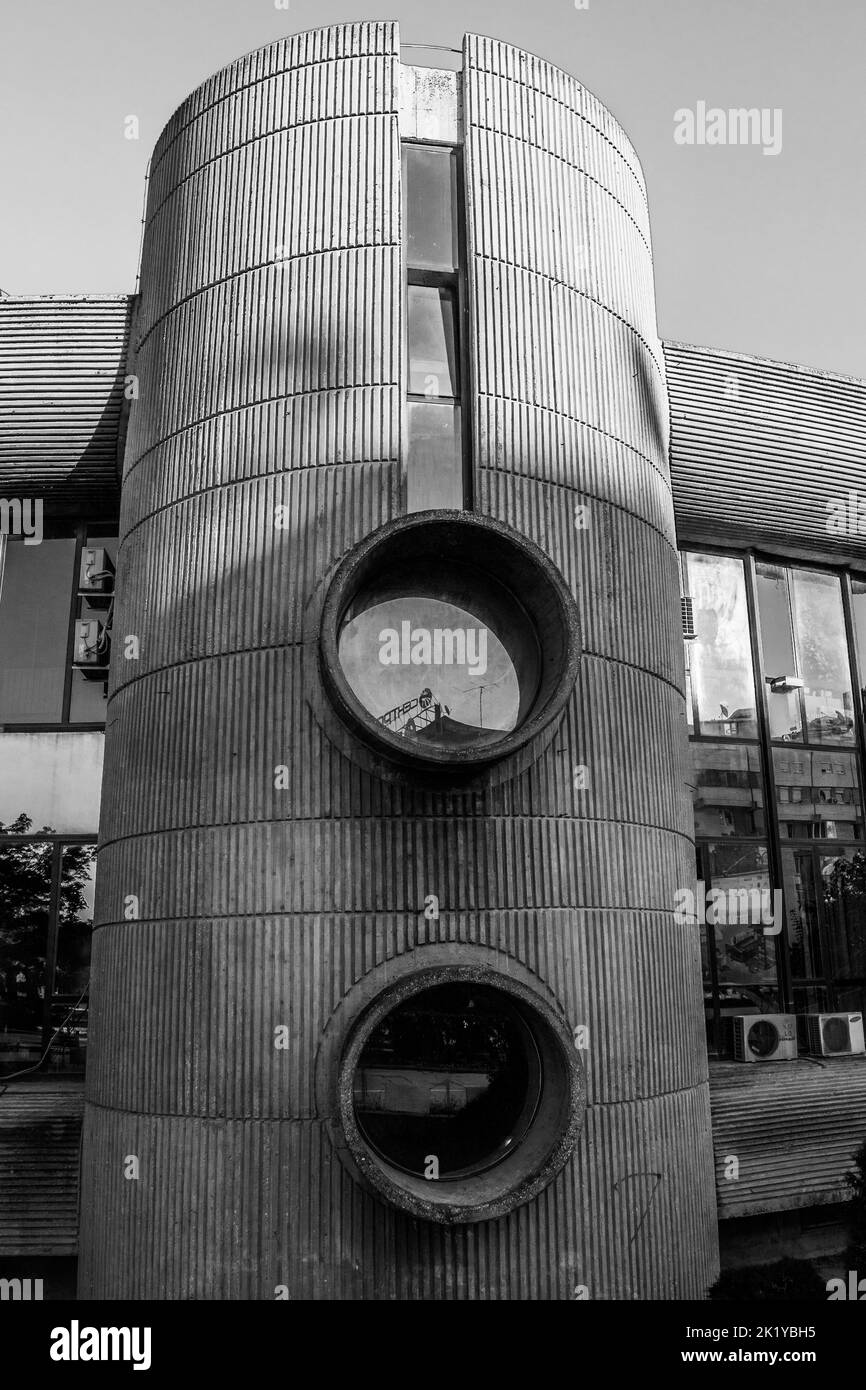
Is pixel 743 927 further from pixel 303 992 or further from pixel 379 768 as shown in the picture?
pixel 303 992

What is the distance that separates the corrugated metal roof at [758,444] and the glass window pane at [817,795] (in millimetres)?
3994

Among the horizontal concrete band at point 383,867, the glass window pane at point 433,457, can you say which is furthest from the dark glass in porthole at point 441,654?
the horizontal concrete band at point 383,867

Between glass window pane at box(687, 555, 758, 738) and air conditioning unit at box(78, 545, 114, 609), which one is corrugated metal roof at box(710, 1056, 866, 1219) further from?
air conditioning unit at box(78, 545, 114, 609)

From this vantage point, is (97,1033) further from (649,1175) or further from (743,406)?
(743,406)

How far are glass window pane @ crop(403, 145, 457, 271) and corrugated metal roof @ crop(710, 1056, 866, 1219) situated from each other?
422 inches

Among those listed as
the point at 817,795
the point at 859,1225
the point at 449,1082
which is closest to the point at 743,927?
the point at 817,795

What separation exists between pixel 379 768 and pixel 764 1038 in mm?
8922

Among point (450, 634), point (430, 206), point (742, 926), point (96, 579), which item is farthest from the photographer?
point (742, 926)

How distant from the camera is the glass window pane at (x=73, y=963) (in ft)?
42.8

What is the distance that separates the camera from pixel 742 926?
15.3 meters

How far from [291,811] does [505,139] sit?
7.91 metres

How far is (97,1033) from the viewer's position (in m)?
9.73

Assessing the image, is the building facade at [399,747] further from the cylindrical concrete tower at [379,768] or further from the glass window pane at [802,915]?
the glass window pane at [802,915]
